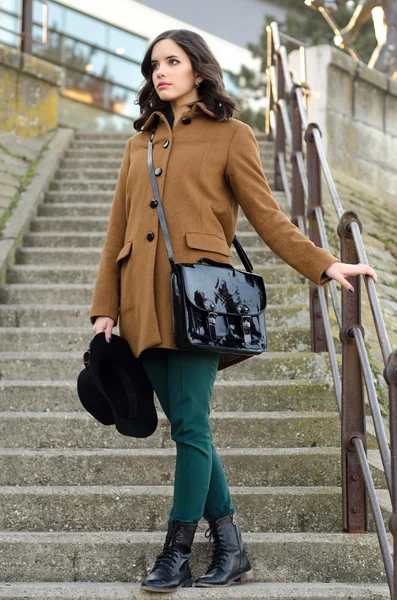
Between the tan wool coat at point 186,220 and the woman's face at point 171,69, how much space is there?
8cm

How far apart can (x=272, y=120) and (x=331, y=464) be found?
5.00 metres

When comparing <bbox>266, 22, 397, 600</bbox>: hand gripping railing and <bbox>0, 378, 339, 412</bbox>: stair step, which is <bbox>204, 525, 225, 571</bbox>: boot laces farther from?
<bbox>0, 378, 339, 412</bbox>: stair step

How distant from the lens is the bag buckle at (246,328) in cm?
280

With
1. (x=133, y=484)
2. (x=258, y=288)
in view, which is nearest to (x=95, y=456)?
(x=133, y=484)

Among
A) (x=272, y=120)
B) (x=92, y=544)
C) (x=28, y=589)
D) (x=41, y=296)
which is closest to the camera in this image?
(x=28, y=589)

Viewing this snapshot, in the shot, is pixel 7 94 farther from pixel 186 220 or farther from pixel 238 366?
pixel 186 220

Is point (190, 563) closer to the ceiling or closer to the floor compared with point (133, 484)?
closer to the floor

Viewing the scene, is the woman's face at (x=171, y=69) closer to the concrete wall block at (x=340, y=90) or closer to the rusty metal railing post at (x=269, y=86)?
the rusty metal railing post at (x=269, y=86)

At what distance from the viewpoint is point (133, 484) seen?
3674 mm

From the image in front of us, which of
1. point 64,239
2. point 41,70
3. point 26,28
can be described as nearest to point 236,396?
point 64,239

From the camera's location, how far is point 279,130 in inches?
275

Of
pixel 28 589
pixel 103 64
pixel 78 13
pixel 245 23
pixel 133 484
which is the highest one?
pixel 245 23

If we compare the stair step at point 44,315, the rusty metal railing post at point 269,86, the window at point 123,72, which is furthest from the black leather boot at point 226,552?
the window at point 123,72

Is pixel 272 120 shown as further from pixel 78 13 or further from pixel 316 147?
pixel 78 13
